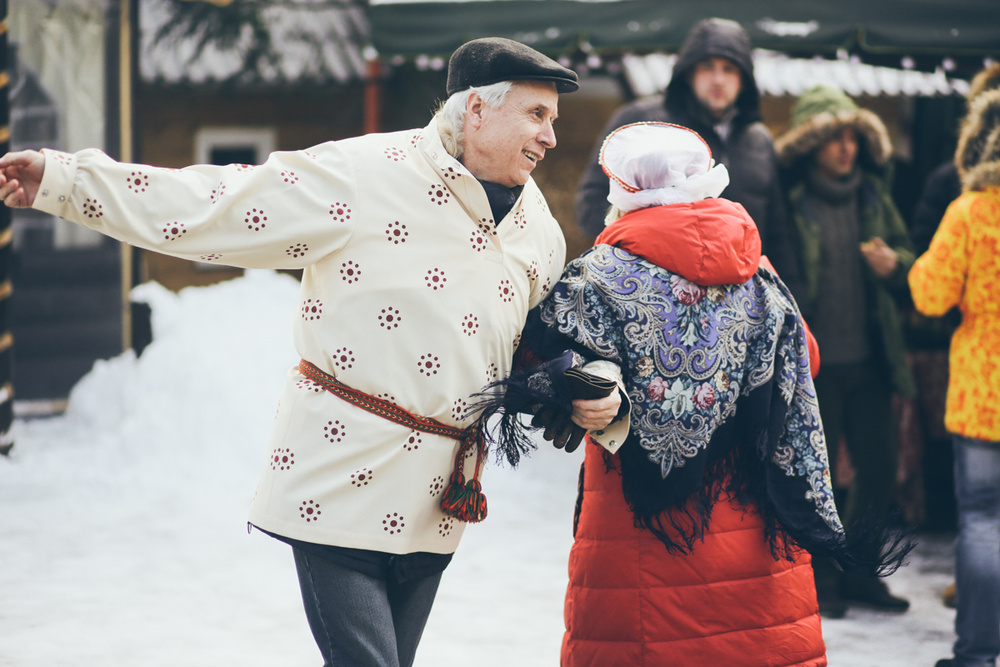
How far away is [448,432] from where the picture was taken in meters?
2.13

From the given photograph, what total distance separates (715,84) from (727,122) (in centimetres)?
21

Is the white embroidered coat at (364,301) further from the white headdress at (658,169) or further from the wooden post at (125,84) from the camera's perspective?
the wooden post at (125,84)

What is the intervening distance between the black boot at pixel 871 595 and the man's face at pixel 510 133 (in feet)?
8.72

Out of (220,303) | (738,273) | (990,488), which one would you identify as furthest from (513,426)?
(220,303)

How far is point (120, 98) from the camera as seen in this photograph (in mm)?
7547

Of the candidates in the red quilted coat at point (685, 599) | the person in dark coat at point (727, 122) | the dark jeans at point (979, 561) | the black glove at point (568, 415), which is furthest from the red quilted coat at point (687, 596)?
the person in dark coat at point (727, 122)

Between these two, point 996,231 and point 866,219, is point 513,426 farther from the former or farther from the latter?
point 866,219

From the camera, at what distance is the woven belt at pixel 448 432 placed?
207cm

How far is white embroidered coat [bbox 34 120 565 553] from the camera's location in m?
2.01

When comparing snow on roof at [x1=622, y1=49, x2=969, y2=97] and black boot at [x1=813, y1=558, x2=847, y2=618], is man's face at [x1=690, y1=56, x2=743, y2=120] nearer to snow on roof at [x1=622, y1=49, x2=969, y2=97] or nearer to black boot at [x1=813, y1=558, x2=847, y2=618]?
black boot at [x1=813, y1=558, x2=847, y2=618]

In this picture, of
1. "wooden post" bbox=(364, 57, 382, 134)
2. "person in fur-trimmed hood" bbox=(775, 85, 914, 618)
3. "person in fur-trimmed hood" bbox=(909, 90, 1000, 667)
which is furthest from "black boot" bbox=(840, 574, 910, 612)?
"wooden post" bbox=(364, 57, 382, 134)

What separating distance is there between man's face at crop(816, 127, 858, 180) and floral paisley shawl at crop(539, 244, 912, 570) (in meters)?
2.05

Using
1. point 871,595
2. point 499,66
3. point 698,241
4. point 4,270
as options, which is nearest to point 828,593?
point 871,595

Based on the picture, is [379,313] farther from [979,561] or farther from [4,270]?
[4,270]
